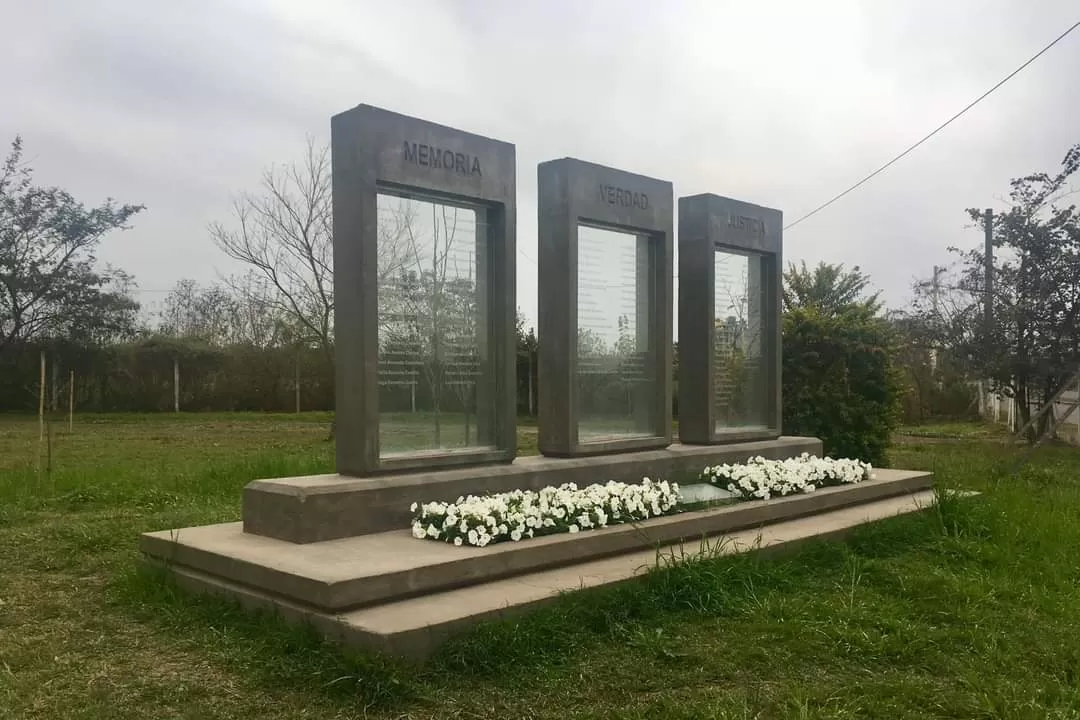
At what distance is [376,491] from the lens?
501 cm

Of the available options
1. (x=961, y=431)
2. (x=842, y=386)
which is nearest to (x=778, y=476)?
(x=842, y=386)

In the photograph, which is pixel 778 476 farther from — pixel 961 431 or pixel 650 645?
pixel 961 431

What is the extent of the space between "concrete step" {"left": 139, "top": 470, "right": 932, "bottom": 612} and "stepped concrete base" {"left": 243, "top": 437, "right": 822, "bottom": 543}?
0.28 ft

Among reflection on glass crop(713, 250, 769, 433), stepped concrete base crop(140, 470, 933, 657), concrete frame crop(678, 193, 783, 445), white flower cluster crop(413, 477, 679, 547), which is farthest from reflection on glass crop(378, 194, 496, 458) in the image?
reflection on glass crop(713, 250, 769, 433)

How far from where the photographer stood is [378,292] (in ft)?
17.5

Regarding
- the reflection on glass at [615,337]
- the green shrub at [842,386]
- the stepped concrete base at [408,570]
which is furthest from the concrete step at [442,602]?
the green shrub at [842,386]

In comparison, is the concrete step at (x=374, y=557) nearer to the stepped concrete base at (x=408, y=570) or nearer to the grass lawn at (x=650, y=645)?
the stepped concrete base at (x=408, y=570)

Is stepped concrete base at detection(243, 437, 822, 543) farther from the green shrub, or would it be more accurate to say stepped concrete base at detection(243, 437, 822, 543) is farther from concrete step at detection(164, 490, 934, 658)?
the green shrub

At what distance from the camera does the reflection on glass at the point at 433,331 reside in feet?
17.7

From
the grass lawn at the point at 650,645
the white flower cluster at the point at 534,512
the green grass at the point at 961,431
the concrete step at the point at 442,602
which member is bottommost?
the grass lawn at the point at 650,645

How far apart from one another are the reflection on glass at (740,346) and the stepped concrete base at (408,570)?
8.06ft

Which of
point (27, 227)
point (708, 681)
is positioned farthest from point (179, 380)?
point (708, 681)

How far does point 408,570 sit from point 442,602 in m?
0.21

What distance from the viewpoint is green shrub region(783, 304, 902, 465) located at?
10422 millimetres
